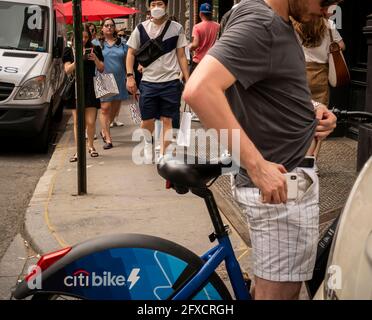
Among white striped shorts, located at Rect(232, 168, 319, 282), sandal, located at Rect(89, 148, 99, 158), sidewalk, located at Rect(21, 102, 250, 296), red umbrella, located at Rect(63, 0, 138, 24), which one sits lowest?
red umbrella, located at Rect(63, 0, 138, 24)

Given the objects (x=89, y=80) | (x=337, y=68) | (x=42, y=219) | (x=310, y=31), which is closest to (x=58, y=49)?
→ (x=89, y=80)

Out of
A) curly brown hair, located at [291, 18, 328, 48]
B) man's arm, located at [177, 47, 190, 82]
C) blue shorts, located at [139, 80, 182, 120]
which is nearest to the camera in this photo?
curly brown hair, located at [291, 18, 328, 48]

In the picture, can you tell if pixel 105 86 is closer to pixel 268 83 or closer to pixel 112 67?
pixel 112 67

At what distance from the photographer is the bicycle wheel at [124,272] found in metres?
2.43

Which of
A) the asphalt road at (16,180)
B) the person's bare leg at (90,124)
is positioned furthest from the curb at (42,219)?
the person's bare leg at (90,124)

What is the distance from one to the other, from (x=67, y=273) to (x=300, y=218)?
0.87 metres

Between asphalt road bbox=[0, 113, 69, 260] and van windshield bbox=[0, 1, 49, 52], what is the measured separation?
1509mm

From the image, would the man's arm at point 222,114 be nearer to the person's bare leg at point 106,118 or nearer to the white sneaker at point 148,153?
the white sneaker at point 148,153

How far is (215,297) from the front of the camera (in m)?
2.48

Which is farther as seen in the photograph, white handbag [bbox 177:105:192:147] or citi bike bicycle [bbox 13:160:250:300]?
white handbag [bbox 177:105:192:147]

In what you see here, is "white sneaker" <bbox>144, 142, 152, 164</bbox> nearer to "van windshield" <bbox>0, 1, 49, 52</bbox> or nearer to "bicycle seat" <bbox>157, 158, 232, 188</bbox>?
"van windshield" <bbox>0, 1, 49, 52</bbox>

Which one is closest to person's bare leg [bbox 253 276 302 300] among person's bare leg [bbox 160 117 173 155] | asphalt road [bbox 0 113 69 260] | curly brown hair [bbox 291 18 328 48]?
curly brown hair [bbox 291 18 328 48]

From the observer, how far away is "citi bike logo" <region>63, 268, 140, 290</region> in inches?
95.9

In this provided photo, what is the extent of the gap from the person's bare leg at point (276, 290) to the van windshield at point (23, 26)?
783cm
